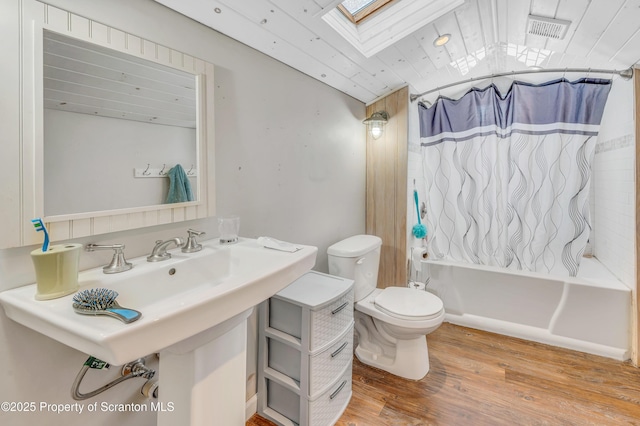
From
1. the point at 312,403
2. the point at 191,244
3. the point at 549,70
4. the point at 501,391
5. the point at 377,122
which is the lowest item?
the point at 501,391

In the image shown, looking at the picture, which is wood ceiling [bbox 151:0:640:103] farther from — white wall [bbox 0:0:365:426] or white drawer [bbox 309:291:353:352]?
white drawer [bbox 309:291:353:352]

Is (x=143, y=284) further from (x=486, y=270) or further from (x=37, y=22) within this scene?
(x=486, y=270)

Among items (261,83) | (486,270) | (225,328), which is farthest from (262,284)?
(486,270)

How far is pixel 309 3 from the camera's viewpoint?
1302mm

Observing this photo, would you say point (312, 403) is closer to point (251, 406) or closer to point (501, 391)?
point (251, 406)

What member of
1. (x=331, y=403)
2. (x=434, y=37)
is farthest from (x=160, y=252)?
(x=434, y=37)

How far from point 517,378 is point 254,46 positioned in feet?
7.90

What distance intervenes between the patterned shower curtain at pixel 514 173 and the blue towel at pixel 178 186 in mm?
2090

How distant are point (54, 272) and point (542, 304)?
9.11 ft

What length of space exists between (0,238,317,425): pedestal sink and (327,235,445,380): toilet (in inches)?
30.5

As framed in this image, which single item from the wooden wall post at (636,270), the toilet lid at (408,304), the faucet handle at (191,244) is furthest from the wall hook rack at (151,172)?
the wooden wall post at (636,270)

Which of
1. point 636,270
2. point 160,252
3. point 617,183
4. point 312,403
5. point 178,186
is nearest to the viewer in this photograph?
point 160,252

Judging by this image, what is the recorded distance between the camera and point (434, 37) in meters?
1.81

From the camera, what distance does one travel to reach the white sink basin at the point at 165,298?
1.82ft
